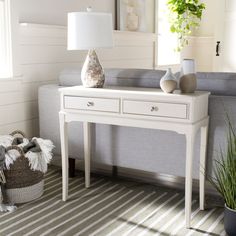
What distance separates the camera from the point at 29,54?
10.7 feet

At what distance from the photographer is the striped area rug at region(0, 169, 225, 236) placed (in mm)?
2113

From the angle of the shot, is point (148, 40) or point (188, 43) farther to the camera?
point (188, 43)

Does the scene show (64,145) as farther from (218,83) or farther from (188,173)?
(218,83)

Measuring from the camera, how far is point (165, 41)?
5.63 metres

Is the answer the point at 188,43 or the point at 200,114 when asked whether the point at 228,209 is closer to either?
the point at 200,114

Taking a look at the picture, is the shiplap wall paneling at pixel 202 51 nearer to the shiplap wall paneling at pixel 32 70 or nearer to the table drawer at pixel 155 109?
the shiplap wall paneling at pixel 32 70

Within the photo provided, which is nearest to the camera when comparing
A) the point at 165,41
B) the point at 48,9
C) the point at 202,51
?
the point at 48,9

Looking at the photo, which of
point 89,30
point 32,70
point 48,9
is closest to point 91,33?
point 89,30

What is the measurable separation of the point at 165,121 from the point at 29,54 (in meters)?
1.61

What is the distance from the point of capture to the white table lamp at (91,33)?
236 centimetres

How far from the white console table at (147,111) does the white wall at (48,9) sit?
113 cm

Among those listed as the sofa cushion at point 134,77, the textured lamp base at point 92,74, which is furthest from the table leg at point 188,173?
the textured lamp base at point 92,74

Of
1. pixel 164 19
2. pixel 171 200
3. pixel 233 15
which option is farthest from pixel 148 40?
pixel 171 200

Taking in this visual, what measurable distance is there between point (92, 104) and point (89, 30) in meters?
0.46
